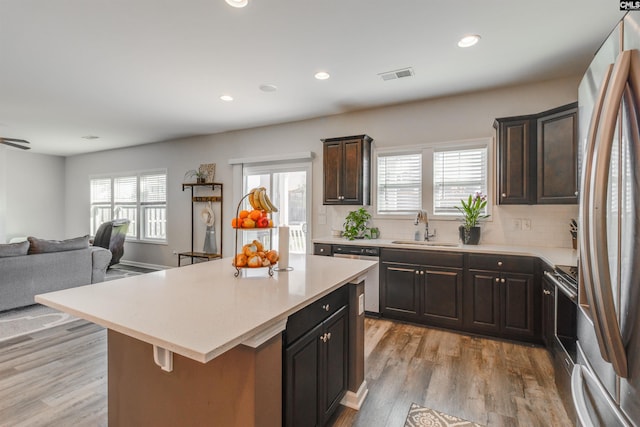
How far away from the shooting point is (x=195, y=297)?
1.43 m

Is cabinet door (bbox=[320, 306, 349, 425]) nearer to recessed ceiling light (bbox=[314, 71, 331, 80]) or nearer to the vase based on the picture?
the vase

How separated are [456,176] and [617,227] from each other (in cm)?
324

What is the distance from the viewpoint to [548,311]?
2.53 meters

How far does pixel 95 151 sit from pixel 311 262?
25.6 ft

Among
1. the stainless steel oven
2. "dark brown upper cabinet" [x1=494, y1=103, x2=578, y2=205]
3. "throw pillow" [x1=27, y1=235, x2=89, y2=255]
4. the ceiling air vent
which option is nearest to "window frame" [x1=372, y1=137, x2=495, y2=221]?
"dark brown upper cabinet" [x1=494, y1=103, x2=578, y2=205]

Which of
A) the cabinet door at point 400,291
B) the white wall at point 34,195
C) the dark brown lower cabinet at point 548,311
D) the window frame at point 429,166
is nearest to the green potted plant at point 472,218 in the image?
the window frame at point 429,166

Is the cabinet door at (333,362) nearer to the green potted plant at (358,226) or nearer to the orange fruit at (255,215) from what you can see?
the orange fruit at (255,215)

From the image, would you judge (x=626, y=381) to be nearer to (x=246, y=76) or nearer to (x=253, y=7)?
(x=253, y=7)

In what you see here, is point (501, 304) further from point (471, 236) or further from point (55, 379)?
point (55, 379)

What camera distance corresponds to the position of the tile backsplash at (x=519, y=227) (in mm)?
3342

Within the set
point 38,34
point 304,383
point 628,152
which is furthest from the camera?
point 38,34

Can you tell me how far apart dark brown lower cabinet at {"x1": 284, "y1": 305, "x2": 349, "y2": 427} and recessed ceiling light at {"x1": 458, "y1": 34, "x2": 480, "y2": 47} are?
2440mm

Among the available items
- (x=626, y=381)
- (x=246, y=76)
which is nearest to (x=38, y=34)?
(x=246, y=76)

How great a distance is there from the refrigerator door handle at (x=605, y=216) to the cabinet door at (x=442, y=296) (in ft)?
8.47
